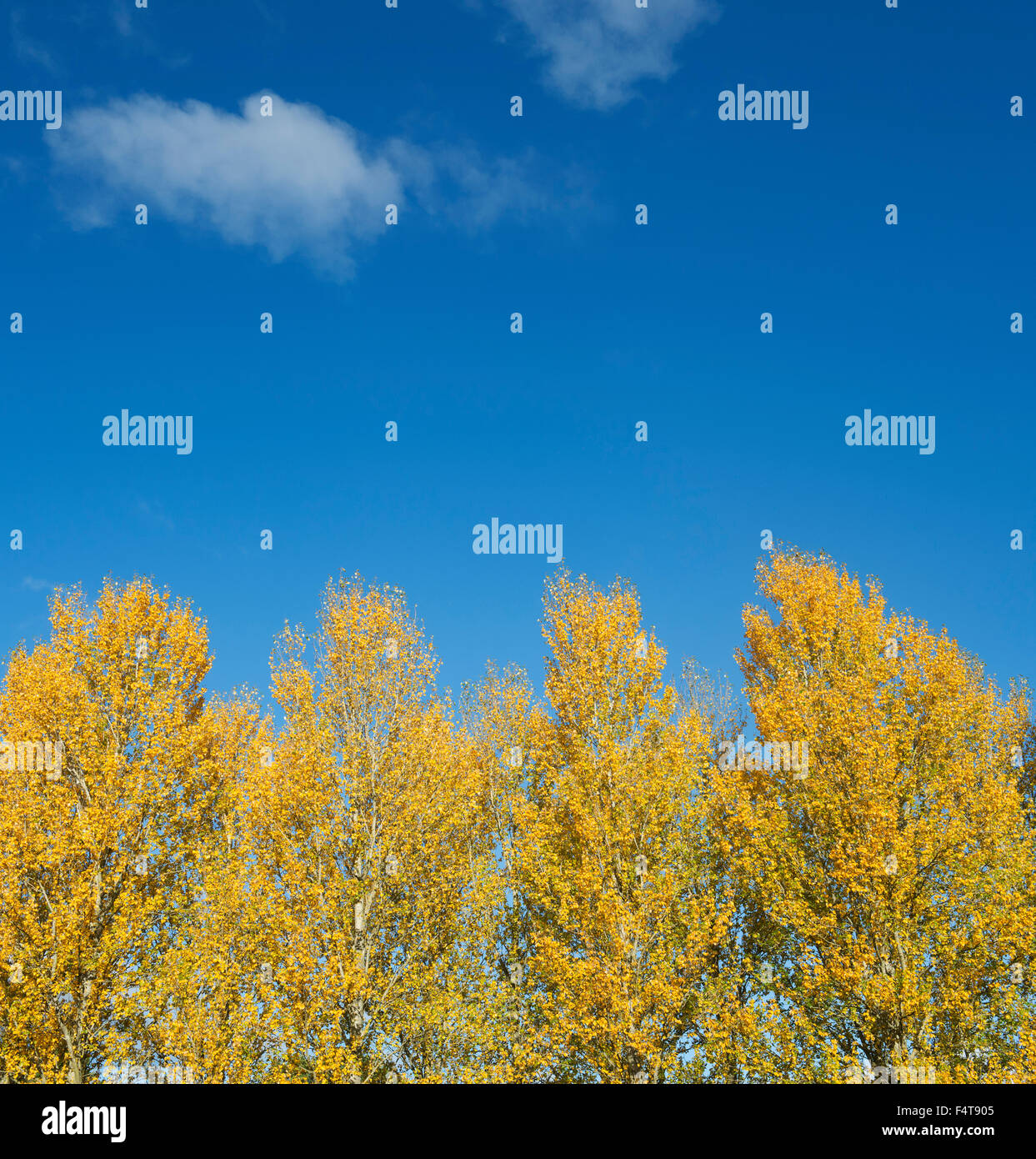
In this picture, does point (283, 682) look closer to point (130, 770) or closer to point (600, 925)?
point (130, 770)

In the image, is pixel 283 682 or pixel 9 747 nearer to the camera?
pixel 9 747

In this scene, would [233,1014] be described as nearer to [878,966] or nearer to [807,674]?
[878,966]

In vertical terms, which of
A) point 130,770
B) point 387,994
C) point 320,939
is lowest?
point 387,994

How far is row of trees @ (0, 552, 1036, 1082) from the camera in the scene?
24844 mm

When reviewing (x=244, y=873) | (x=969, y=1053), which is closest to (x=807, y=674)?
(x=969, y=1053)

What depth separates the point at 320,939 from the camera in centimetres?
2597

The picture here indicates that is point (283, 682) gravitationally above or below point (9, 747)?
above

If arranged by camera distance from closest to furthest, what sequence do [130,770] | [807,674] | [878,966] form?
[878,966], [130,770], [807,674]

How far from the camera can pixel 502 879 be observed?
3164cm

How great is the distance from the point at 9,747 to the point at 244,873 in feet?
32.0

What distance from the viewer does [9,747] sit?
27891mm

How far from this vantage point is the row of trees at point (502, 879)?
81.5ft
